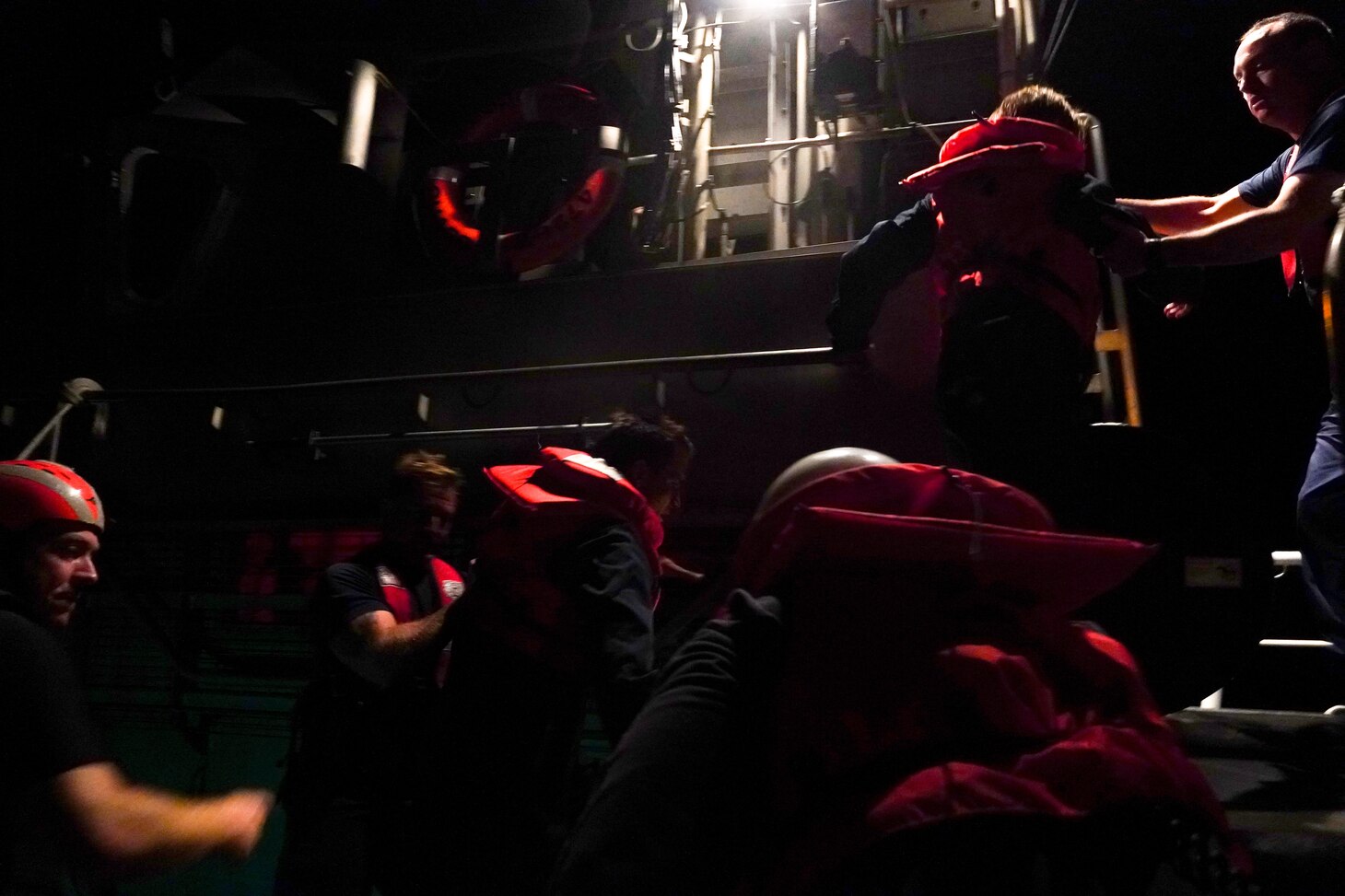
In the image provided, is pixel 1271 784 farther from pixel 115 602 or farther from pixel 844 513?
pixel 115 602

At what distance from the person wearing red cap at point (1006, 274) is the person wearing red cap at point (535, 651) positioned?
0.87 metres

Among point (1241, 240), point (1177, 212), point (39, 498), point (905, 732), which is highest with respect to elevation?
point (1177, 212)

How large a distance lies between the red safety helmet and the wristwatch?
9.34 feet

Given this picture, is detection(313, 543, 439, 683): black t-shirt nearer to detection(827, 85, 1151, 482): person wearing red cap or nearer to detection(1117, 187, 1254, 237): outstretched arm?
detection(827, 85, 1151, 482): person wearing red cap

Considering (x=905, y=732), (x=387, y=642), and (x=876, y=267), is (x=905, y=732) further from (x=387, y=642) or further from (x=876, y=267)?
(x=387, y=642)

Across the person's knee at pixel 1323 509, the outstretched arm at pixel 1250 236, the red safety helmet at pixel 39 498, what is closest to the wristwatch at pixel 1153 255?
the outstretched arm at pixel 1250 236

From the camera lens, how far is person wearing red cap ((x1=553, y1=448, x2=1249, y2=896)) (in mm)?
964

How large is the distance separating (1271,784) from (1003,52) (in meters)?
5.97

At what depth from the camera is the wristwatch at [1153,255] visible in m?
2.24

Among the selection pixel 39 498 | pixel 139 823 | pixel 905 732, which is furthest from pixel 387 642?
pixel 905 732

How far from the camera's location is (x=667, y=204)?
226 inches

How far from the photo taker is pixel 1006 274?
2.18m

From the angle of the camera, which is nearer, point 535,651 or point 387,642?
point 535,651

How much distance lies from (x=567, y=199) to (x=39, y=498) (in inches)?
165
